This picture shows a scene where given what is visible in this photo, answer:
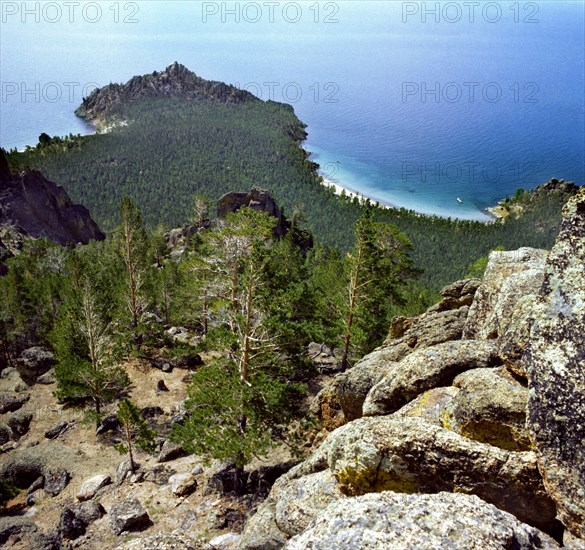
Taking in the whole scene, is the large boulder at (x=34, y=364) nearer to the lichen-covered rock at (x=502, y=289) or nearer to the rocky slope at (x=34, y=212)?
the lichen-covered rock at (x=502, y=289)

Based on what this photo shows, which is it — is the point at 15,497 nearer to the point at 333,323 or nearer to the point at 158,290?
the point at 333,323

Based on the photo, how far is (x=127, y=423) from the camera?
27219 mm

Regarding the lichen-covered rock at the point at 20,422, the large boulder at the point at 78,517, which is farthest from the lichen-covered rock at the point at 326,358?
the lichen-covered rock at the point at 20,422

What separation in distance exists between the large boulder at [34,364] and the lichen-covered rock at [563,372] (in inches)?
1884

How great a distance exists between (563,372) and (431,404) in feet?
15.3

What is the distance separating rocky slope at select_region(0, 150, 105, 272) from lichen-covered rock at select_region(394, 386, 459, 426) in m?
100

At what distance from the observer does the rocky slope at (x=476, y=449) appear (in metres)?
8.03

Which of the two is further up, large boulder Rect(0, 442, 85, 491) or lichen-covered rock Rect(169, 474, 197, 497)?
lichen-covered rock Rect(169, 474, 197, 497)

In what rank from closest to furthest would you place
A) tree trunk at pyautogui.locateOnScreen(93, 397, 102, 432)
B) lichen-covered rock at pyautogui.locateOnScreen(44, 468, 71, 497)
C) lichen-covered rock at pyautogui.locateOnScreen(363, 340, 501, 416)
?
1. lichen-covered rock at pyautogui.locateOnScreen(363, 340, 501, 416)
2. lichen-covered rock at pyautogui.locateOnScreen(44, 468, 71, 497)
3. tree trunk at pyautogui.locateOnScreen(93, 397, 102, 432)

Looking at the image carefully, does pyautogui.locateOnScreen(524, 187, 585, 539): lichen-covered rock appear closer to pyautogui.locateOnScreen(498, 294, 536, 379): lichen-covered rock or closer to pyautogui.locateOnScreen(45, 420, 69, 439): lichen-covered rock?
pyautogui.locateOnScreen(498, 294, 536, 379): lichen-covered rock

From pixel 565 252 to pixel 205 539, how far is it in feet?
59.1

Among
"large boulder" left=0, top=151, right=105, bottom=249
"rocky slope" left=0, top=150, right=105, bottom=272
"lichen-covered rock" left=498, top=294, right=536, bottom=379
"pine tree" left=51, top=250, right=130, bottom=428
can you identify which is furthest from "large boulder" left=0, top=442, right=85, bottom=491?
"large boulder" left=0, top=151, right=105, bottom=249

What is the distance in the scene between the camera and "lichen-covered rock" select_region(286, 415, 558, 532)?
908 cm

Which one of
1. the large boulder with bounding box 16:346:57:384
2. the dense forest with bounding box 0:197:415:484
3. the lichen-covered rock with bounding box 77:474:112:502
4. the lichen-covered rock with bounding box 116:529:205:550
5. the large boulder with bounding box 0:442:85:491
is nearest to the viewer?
the lichen-covered rock with bounding box 116:529:205:550
